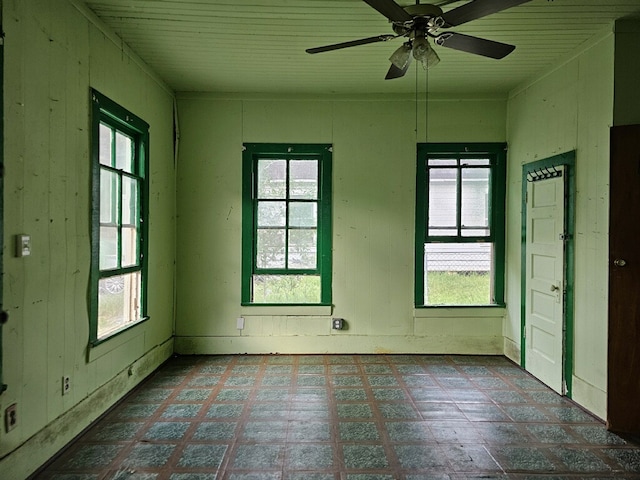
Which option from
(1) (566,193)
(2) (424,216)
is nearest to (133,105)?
(2) (424,216)

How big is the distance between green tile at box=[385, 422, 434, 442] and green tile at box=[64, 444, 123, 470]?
5.96ft

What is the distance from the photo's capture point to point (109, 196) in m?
3.20

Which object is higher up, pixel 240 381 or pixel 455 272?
pixel 455 272

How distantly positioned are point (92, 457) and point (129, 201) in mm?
2044

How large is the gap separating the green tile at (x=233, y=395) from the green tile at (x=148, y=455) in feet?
2.46

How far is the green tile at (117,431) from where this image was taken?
8.85 ft

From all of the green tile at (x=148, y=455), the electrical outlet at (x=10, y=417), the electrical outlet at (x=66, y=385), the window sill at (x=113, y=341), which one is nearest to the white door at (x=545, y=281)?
the green tile at (x=148, y=455)

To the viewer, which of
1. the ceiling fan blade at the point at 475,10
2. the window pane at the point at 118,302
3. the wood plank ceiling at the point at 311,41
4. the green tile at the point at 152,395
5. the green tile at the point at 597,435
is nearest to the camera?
the ceiling fan blade at the point at 475,10

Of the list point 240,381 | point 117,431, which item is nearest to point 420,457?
point 240,381

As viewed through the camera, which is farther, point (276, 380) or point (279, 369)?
point (279, 369)

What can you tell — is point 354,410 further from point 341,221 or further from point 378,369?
point 341,221

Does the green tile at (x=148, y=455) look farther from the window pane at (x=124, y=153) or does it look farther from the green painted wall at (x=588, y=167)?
the green painted wall at (x=588, y=167)

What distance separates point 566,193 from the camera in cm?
339

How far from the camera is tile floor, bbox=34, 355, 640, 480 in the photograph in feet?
7.75
